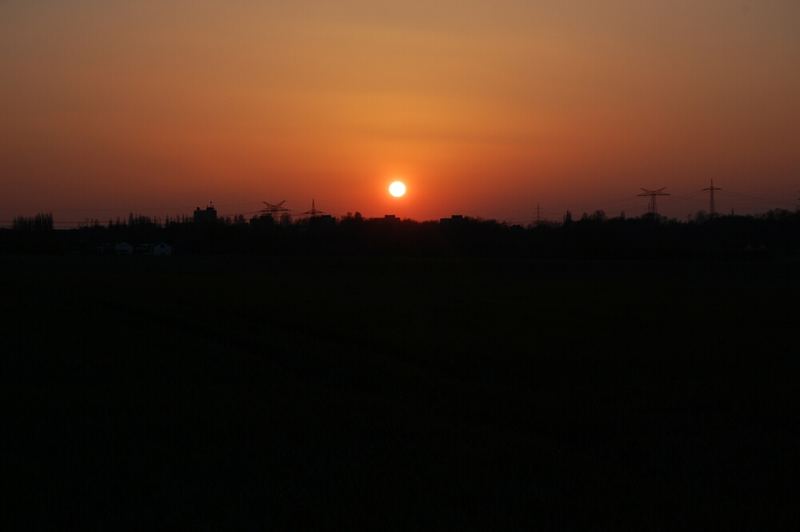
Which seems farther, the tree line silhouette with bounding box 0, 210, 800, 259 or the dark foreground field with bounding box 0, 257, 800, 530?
the tree line silhouette with bounding box 0, 210, 800, 259

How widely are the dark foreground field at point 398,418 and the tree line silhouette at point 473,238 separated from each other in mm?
53342

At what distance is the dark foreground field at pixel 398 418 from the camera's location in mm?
8938

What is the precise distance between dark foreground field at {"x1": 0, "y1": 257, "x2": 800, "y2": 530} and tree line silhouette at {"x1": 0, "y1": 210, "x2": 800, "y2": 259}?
175 feet

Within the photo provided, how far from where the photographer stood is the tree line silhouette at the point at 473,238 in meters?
83.8

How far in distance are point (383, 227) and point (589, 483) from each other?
9855cm

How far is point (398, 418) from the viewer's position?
13.0 meters

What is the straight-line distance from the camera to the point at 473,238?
101m

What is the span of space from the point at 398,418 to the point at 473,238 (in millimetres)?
88847

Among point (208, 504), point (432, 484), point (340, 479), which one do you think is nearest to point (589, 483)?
point (432, 484)

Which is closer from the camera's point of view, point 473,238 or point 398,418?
point 398,418

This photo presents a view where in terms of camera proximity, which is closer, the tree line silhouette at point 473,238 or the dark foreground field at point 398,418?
the dark foreground field at point 398,418

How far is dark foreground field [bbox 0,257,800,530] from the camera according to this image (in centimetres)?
894

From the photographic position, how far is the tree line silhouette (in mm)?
83750

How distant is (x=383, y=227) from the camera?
10806 centimetres
